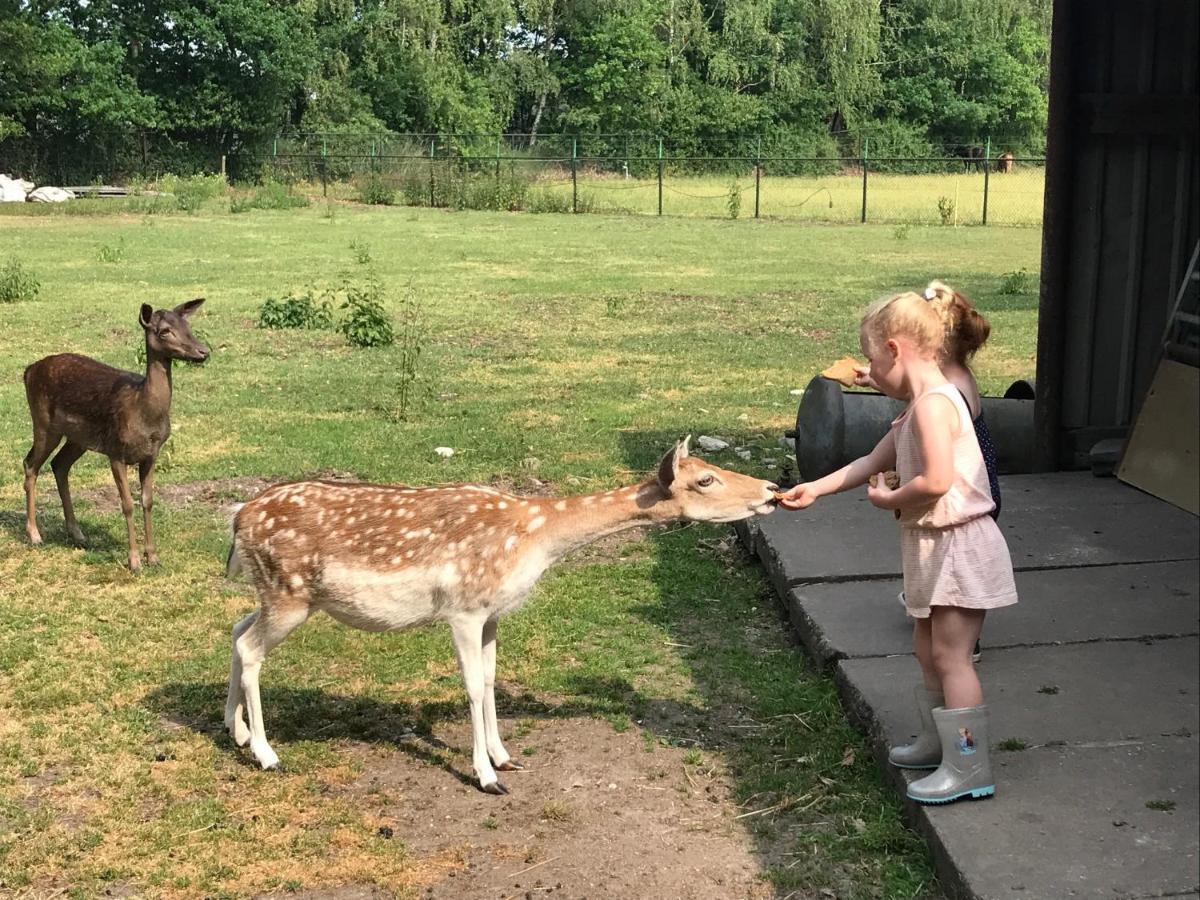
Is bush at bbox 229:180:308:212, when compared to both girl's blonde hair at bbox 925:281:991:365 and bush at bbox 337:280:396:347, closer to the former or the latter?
bush at bbox 337:280:396:347

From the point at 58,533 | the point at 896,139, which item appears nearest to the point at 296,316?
the point at 58,533

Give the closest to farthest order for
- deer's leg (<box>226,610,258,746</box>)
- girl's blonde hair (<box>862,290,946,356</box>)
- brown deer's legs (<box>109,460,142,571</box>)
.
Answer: girl's blonde hair (<box>862,290,946,356</box>), deer's leg (<box>226,610,258,746</box>), brown deer's legs (<box>109,460,142,571</box>)

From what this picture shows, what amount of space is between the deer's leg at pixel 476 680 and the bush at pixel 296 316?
36.3ft

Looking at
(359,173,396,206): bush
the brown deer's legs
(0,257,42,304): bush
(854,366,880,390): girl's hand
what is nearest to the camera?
(854,366,880,390): girl's hand

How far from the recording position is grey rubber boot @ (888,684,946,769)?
4445mm

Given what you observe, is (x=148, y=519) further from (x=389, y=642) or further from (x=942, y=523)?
(x=942, y=523)

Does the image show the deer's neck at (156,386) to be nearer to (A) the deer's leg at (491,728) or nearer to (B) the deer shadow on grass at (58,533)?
(B) the deer shadow on grass at (58,533)

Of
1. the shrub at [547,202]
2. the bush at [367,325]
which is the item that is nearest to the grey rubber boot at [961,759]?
the bush at [367,325]

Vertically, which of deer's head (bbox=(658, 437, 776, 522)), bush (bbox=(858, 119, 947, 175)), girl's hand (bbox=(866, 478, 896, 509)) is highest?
bush (bbox=(858, 119, 947, 175))

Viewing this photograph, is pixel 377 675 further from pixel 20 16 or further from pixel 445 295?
pixel 20 16

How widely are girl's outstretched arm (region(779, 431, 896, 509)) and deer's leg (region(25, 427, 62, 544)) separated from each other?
5.15 meters

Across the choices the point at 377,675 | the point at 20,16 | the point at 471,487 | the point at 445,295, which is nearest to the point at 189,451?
the point at 377,675

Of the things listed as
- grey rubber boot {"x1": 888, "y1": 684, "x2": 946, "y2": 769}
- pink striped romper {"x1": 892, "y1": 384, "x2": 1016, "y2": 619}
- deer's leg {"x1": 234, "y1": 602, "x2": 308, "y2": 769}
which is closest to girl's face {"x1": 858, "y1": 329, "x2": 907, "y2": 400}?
pink striped romper {"x1": 892, "y1": 384, "x2": 1016, "y2": 619}

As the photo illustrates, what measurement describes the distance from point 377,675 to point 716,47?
59354 mm
